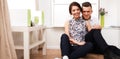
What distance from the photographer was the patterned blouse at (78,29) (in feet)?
8.33

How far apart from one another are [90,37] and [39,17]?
3.72 ft

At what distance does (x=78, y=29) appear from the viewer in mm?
2561

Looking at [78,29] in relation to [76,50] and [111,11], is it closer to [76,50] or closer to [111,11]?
[76,50]

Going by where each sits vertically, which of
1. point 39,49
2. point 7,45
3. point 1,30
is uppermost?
point 1,30

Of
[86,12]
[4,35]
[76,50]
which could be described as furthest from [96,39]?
[4,35]

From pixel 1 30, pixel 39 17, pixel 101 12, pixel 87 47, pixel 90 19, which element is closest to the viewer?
pixel 1 30

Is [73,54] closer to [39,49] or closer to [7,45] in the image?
[7,45]

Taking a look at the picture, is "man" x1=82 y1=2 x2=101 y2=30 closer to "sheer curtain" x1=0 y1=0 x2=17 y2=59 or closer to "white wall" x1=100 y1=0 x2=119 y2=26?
"sheer curtain" x1=0 y1=0 x2=17 y2=59

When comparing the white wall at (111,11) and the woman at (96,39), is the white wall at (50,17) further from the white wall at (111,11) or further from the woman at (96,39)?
the woman at (96,39)

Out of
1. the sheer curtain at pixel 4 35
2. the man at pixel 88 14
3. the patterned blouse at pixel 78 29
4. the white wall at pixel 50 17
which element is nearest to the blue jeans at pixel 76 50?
the patterned blouse at pixel 78 29

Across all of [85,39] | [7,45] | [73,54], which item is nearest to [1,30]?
[7,45]

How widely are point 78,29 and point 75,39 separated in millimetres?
134

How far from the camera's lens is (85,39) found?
2455 mm

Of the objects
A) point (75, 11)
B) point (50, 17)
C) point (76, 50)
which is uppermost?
point (75, 11)
